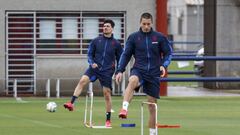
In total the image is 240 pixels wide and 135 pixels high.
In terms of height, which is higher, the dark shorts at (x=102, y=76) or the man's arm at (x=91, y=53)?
the man's arm at (x=91, y=53)

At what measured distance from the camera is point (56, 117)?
21.2m

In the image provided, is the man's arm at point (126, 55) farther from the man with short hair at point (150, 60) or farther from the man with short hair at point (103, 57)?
the man with short hair at point (103, 57)

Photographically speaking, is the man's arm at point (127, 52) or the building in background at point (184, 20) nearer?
the man's arm at point (127, 52)

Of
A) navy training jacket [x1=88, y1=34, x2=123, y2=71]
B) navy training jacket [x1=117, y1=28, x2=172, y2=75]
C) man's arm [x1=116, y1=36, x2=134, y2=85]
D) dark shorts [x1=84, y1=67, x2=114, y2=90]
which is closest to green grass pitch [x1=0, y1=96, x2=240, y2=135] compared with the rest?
dark shorts [x1=84, y1=67, x2=114, y2=90]

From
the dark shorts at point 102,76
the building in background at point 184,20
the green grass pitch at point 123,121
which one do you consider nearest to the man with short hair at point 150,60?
the green grass pitch at point 123,121

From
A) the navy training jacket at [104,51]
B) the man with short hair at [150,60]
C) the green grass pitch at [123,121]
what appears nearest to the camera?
the man with short hair at [150,60]

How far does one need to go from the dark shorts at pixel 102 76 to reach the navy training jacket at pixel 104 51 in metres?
0.10

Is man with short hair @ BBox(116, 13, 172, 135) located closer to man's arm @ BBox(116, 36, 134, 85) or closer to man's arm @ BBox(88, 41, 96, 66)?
man's arm @ BBox(116, 36, 134, 85)

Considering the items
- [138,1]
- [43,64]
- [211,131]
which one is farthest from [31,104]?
[211,131]

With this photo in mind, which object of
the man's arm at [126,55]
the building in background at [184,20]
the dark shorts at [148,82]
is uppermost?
the building in background at [184,20]

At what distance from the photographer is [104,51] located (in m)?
19.3

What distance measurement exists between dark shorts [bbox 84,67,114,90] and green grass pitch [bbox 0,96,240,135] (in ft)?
2.94

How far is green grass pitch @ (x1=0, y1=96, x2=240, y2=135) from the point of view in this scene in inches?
700

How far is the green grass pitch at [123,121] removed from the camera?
17781mm
